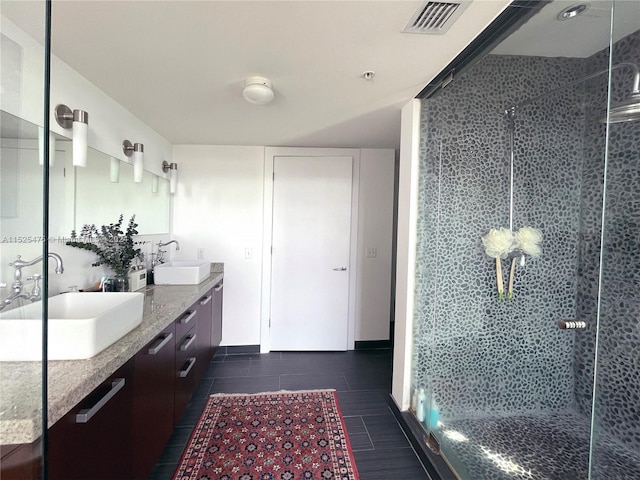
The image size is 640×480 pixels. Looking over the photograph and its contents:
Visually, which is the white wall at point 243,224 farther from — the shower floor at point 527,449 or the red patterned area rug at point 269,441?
the shower floor at point 527,449

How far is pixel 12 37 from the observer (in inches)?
27.4

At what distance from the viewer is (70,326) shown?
0.95 meters

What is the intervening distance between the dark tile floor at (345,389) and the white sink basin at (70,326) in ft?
3.11

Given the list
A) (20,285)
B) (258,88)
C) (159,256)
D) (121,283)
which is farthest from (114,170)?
(20,285)

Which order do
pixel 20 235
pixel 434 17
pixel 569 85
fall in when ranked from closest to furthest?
pixel 20 235 < pixel 434 17 < pixel 569 85

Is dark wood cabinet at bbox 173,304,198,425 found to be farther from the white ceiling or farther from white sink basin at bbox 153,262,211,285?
the white ceiling

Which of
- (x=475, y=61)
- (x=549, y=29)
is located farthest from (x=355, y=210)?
(x=549, y=29)

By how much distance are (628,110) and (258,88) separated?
68.3 inches

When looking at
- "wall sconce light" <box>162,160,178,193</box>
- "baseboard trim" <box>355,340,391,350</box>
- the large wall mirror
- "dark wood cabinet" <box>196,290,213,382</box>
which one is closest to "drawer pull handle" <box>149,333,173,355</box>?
"dark wood cabinet" <box>196,290,213,382</box>

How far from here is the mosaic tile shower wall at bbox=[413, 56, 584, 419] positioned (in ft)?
5.96

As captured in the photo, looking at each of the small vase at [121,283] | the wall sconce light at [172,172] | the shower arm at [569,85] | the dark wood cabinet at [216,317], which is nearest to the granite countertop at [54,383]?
the small vase at [121,283]

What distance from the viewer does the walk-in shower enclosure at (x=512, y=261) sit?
172cm

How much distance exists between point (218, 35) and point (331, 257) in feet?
7.00

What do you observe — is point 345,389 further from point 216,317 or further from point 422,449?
point 216,317
